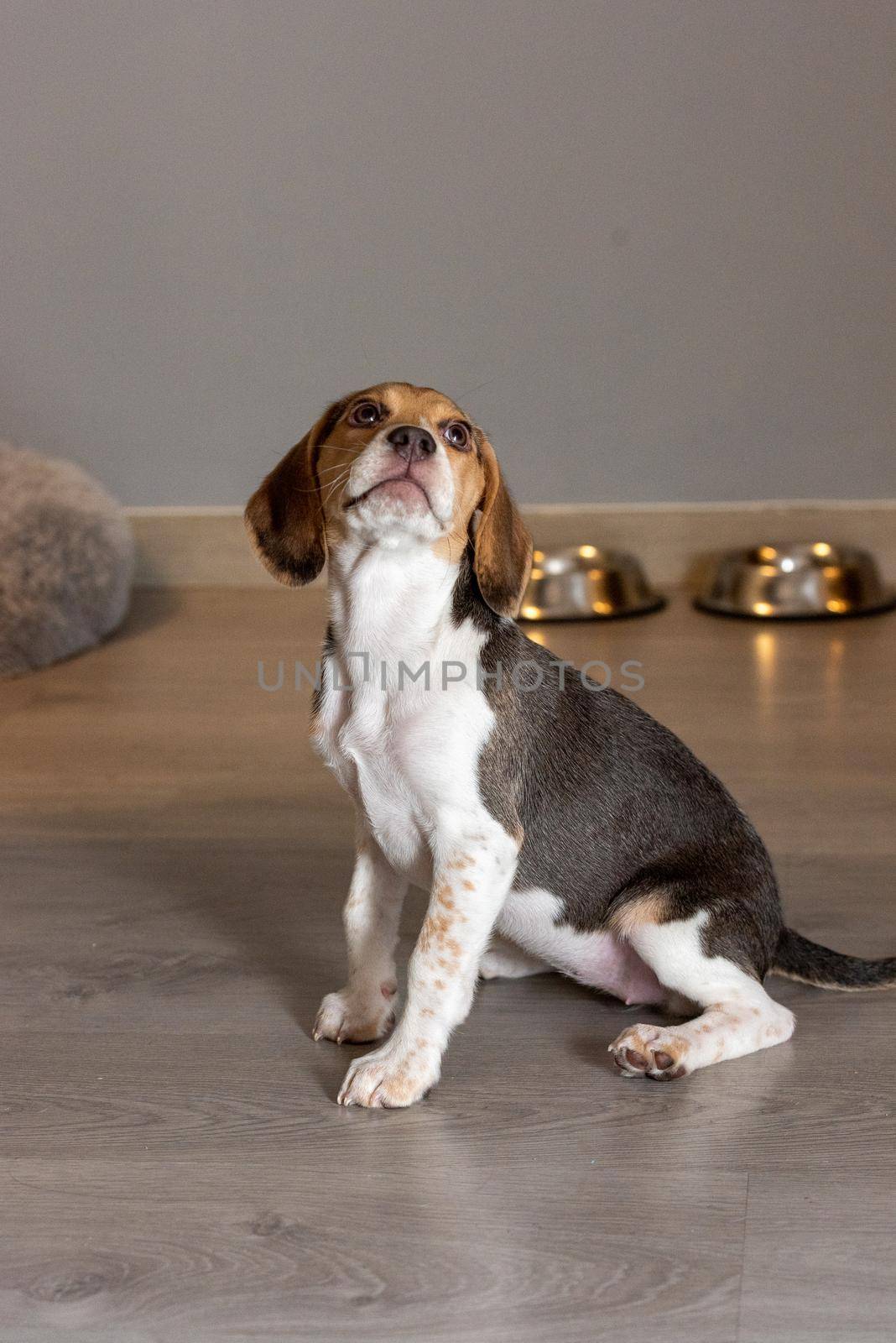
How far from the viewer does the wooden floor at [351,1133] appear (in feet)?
5.14

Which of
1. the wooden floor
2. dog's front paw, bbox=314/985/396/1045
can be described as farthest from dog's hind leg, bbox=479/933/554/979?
dog's front paw, bbox=314/985/396/1045

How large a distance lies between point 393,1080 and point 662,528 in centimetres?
394

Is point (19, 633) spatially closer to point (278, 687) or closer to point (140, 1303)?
point (278, 687)

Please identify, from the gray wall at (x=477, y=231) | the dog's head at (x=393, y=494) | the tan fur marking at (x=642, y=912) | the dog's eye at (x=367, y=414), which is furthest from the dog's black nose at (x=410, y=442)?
the gray wall at (x=477, y=231)

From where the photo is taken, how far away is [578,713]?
2.22 meters

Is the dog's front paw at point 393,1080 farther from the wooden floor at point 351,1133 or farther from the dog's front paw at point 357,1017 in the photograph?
the dog's front paw at point 357,1017

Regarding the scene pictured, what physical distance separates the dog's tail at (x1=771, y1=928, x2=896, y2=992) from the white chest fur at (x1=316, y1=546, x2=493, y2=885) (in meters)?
0.60

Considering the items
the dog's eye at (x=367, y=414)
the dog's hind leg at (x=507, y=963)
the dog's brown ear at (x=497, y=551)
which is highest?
the dog's eye at (x=367, y=414)

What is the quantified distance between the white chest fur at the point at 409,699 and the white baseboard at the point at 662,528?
346 centimetres

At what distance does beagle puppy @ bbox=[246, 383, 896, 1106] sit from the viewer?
78.5 inches

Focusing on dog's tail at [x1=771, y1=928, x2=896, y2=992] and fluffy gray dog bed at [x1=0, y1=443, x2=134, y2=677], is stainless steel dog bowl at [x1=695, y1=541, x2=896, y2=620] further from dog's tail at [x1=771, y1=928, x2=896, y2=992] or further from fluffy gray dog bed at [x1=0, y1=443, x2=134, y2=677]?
dog's tail at [x1=771, y1=928, x2=896, y2=992]

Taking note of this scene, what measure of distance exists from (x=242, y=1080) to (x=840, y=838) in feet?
4.91

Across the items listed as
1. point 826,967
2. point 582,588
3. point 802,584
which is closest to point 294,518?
point 826,967

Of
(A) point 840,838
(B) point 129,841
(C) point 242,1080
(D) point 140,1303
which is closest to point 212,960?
(C) point 242,1080
